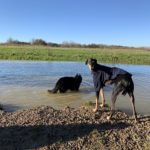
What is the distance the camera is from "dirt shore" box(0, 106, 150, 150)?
7.18m

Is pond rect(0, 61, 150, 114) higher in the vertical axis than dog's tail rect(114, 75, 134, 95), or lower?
lower

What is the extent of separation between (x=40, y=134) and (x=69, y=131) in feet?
2.09

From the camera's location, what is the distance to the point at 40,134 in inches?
295

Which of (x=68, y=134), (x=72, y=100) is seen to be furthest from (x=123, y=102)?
(x=68, y=134)

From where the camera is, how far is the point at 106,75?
9.32 meters

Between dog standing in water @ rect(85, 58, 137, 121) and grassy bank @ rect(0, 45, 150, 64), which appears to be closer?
dog standing in water @ rect(85, 58, 137, 121)

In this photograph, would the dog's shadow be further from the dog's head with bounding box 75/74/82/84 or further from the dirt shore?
the dog's head with bounding box 75/74/82/84

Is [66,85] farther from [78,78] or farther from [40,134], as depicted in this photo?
[40,134]

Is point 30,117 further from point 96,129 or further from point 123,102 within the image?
point 123,102

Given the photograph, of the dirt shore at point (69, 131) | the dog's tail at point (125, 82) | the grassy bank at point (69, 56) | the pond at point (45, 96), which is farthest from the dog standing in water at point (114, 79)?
the grassy bank at point (69, 56)

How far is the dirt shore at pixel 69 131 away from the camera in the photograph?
7.18m

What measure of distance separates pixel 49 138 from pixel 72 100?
5.36 metres

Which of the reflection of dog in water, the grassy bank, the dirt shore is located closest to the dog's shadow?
the dirt shore

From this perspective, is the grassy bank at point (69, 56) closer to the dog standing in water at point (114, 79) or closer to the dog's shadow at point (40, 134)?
the dog standing in water at point (114, 79)
